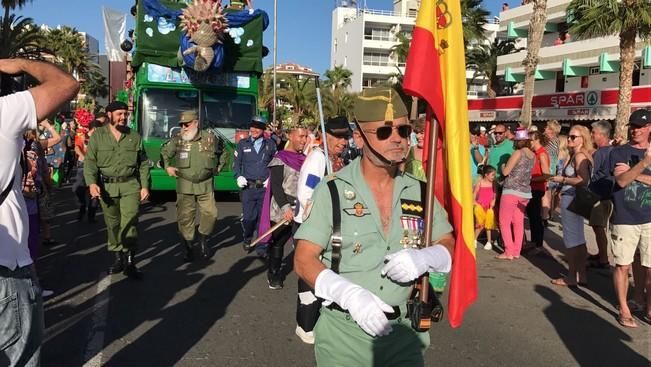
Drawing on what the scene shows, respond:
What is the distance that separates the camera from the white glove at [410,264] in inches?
87.5

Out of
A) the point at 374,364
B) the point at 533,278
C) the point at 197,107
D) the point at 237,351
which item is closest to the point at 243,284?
the point at 237,351

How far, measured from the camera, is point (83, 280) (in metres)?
6.49

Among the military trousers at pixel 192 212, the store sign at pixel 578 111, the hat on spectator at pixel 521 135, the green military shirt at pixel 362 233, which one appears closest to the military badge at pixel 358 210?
the green military shirt at pixel 362 233

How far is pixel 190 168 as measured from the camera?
25.0ft

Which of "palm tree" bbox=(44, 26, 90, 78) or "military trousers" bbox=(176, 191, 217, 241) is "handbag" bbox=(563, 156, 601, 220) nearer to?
"military trousers" bbox=(176, 191, 217, 241)

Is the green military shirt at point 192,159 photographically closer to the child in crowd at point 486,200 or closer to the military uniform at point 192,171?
the military uniform at point 192,171

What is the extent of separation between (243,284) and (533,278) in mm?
3588

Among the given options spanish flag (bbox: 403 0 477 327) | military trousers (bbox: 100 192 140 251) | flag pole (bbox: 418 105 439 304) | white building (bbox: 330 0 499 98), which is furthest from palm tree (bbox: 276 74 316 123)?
flag pole (bbox: 418 105 439 304)

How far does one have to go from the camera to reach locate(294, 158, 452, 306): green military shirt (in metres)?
2.39

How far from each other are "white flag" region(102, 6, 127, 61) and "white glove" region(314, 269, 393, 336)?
983 inches

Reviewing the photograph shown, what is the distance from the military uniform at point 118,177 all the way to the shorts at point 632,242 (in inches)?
193

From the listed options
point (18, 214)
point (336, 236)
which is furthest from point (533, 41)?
point (18, 214)

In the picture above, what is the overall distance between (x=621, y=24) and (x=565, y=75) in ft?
59.3

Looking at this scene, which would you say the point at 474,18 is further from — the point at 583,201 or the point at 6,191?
the point at 6,191
